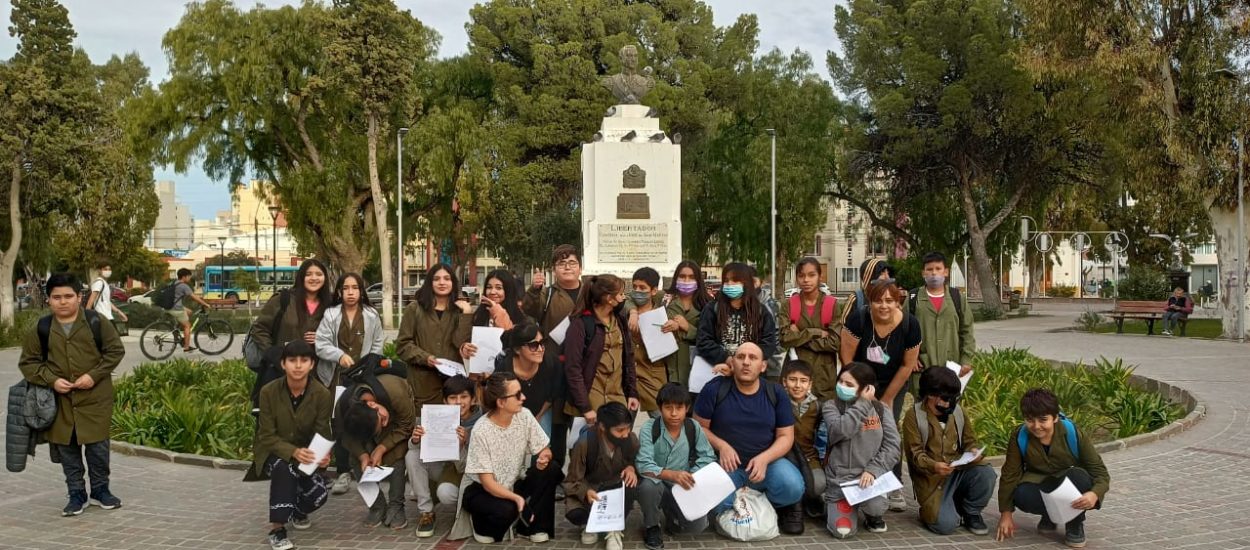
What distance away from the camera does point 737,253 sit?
36031 millimetres

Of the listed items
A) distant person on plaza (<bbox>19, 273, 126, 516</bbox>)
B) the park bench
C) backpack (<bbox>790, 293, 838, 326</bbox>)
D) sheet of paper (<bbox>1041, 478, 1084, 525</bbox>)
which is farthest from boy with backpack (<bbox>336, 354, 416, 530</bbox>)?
the park bench

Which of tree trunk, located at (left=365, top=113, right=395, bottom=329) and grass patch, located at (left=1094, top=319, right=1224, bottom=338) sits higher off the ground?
tree trunk, located at (left=365, top=113, right=395, bottom=329)

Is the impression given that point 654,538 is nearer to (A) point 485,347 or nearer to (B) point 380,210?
(A) point 485,347

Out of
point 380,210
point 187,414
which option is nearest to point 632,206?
point 187,414

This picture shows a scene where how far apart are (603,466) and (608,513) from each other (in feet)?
0.85

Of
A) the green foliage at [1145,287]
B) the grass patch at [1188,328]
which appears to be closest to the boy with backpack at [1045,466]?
the grass patch at [1188,328]

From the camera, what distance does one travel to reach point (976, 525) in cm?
547

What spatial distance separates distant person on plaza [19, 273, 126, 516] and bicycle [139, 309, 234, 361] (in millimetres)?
11060

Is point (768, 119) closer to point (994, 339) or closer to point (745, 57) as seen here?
point (745, 57)

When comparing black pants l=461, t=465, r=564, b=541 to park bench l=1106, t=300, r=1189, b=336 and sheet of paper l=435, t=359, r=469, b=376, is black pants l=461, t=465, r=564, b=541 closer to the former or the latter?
sheet of paper l=435, t=359, r=469, b=376

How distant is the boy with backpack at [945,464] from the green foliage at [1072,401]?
1.98 m

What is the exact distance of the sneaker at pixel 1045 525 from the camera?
5344 millimetres

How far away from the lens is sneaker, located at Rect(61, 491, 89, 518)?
19.3ft

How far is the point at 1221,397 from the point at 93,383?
37.6ft
